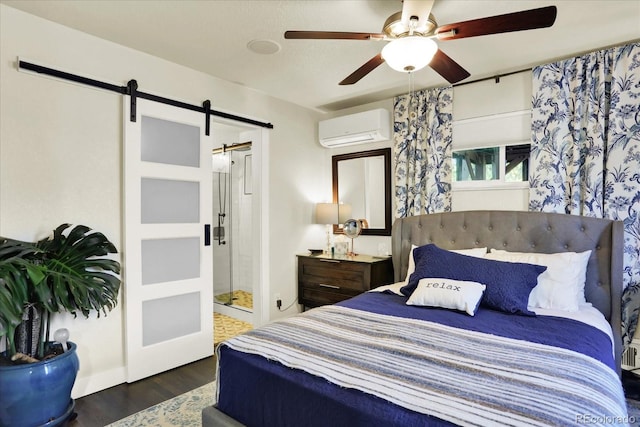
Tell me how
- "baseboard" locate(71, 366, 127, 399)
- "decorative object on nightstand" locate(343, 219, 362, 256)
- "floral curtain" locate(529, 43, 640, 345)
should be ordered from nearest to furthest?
"baseboard" locate(71, 366, 127, 399) → "floral curtain" locate(529, 43, 640, 345) → "decorative object on nightstand" locate(343, 219, 362, 256)

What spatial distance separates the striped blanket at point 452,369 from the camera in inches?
43.9

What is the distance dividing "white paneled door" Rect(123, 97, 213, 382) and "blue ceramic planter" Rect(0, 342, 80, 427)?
0.64m

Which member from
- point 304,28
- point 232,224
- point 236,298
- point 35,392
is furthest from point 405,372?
point 232,224

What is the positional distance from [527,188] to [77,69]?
3672 millimetres

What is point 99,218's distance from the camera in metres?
2.58

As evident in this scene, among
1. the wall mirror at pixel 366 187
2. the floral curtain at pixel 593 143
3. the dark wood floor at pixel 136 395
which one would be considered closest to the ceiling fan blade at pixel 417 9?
the floral curtain at pixel 593 143

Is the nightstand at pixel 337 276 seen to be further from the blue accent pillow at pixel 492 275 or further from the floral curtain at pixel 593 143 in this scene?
the floral curtain at pixel 593 143

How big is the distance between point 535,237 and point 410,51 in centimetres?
194

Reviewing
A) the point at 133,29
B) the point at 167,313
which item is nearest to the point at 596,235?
the point at 167,313

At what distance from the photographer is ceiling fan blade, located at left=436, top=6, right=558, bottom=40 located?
159 cm

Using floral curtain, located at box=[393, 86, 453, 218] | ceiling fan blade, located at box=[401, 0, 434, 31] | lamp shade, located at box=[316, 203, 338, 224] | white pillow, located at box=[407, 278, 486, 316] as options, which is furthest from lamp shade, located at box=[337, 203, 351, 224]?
ceiling fan blade, located at box=[401, 0, 434, 31]

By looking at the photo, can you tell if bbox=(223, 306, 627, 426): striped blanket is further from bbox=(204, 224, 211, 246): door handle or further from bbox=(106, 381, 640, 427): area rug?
bbox=(204, 224, 211, 246): door handle

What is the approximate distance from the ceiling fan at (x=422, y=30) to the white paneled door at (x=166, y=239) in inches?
61.4

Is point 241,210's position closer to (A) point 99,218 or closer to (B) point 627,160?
(A) point 99,218
